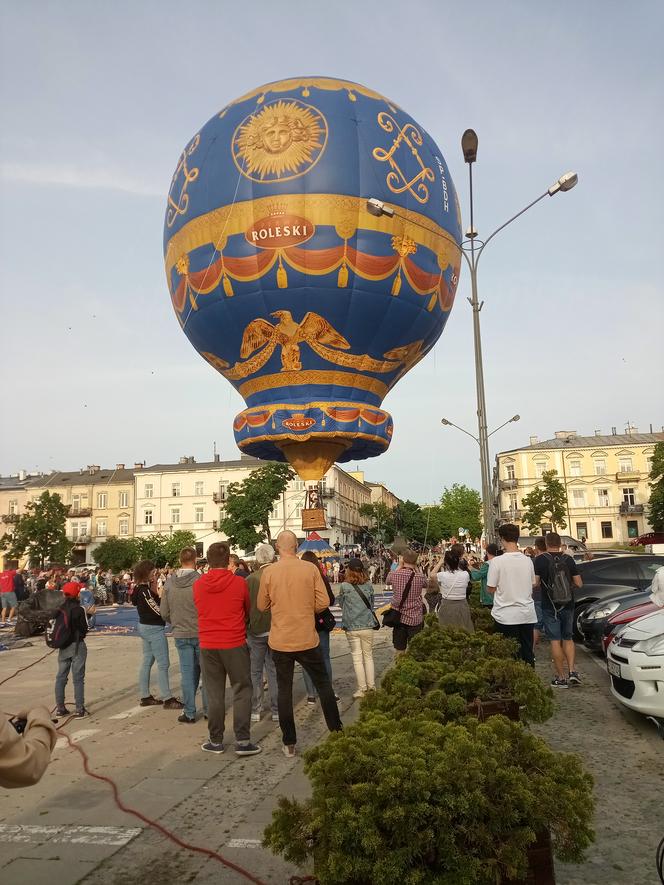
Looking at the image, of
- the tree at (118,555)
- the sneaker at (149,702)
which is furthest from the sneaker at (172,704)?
the tree at (118,555)

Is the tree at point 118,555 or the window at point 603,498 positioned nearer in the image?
the tree at point 118,555

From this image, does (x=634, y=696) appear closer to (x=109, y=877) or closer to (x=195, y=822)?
(x=195, y=822)

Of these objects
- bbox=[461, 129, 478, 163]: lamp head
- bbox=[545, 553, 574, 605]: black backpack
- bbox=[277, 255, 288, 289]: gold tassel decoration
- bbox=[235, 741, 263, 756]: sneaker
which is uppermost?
bbox=[461, 129, 478, 163]: lamp head

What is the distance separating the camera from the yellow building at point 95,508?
289 feet

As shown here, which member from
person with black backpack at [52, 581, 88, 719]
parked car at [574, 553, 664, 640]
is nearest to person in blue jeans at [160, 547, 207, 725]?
person with black backpack at [52, 581, 88, 719]

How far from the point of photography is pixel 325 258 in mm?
16953

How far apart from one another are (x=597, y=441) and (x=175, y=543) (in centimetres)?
5713

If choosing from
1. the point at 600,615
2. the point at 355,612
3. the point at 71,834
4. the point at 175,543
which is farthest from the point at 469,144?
the point at 175,543

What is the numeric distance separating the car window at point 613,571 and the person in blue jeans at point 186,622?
932 centimetres

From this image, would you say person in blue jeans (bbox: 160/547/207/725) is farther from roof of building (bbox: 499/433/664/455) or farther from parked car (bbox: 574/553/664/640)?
roof of building (bbox: 499/433/664/455)

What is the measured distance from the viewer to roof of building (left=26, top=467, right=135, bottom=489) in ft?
296

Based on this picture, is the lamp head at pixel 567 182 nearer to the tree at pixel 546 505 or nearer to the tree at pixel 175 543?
the tree at pixel 175 543

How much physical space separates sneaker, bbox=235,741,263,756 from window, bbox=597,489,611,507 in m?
90.0

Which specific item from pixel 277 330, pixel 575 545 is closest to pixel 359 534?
pixel 575 545
